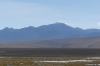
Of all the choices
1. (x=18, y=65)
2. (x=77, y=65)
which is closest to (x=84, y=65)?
(x=77, y=65)

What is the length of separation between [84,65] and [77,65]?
109cm

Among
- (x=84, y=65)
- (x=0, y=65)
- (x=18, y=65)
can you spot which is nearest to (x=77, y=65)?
(x=84, y=65)

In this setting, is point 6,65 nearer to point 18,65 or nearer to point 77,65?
point 18,65

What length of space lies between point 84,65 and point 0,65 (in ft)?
42.3

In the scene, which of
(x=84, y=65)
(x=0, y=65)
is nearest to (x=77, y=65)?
(x=84, y=65)

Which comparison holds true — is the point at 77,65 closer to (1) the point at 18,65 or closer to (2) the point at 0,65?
(1) the point at 18,65

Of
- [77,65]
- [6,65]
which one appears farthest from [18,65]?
[77,65]

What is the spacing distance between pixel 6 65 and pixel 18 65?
1832 mm

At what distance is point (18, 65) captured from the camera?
→ 39.1m

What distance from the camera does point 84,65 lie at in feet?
130

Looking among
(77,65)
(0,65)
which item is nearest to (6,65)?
(0,65)

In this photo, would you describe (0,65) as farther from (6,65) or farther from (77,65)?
(77,65)

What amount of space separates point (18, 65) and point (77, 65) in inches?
361

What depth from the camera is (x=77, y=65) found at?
131 ft
